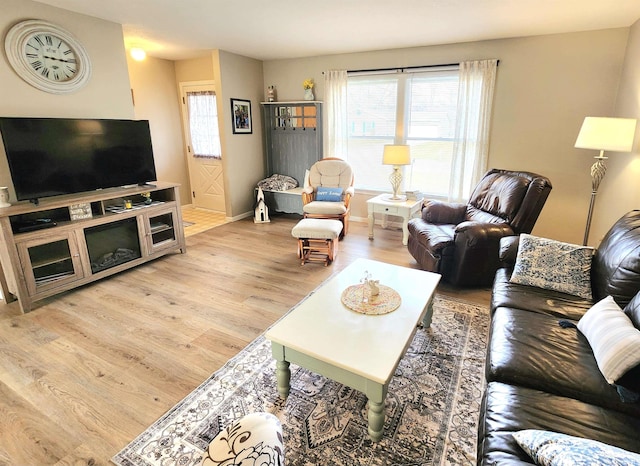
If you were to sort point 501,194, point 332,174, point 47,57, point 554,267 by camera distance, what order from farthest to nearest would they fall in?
point 332,174 → point 501,194 → point 47,57 → point 554,267

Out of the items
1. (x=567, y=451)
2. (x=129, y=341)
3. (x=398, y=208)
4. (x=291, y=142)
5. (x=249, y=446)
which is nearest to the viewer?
(x=567, y=451)

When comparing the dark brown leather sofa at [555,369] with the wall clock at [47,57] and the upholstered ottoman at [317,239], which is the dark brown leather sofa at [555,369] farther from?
the wall clock at [47,57]

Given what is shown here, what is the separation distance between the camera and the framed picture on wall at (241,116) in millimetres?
5234

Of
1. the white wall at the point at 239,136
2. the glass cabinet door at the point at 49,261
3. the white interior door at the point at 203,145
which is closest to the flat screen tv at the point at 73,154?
the glass cabinet door at the point at 49,261

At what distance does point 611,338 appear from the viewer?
4.91 ft

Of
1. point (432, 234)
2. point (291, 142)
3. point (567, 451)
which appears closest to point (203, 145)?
point (291, 142)

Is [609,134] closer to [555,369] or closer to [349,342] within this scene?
[555,369]

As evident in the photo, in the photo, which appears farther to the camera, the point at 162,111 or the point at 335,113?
the point at 162,111

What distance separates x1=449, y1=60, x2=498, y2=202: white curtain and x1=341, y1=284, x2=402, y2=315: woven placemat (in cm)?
288

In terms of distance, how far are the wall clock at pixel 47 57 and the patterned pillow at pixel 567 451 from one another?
13.9 feet

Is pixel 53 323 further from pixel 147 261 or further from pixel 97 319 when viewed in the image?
pixel 147 261

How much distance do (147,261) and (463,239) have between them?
3.33 m

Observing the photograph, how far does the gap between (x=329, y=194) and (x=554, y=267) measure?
297 cm

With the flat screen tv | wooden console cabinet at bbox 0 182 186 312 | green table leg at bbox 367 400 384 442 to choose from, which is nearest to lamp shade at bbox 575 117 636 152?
green table leg at bbox 367 400 384 442
